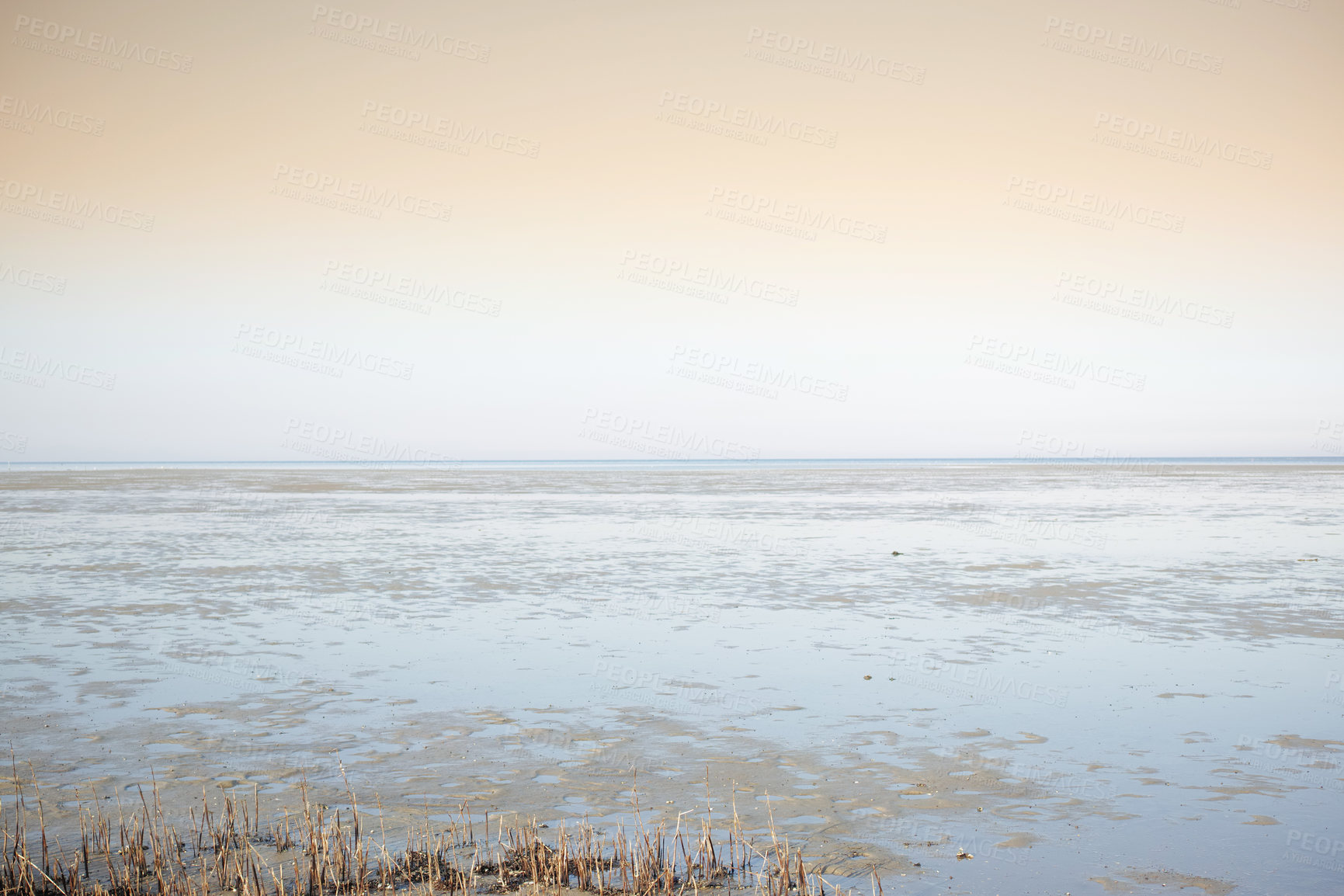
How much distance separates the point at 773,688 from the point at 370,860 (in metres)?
5.12

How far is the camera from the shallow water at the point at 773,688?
6.23 metres

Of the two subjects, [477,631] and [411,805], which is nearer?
[411,805]

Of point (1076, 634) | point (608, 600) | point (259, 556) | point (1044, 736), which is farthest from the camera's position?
point (259, 556)

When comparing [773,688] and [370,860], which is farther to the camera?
[773,688]

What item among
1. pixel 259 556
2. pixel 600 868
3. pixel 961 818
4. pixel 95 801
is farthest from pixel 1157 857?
pixel 259 556

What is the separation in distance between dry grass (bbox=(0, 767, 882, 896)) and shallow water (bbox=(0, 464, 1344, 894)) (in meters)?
0.53

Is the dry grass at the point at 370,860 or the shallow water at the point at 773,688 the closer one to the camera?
the dry grass at the point at 370,860

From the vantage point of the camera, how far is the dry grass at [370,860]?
16.9 ft

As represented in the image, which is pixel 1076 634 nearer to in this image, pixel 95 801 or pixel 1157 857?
pixel 1157 857

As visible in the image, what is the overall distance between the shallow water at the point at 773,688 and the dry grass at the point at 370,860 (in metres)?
0.53

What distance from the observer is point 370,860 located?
18.3 feet

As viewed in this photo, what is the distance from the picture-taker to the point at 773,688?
980cm

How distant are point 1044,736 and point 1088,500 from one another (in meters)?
34.7

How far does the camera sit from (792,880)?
5.36m
